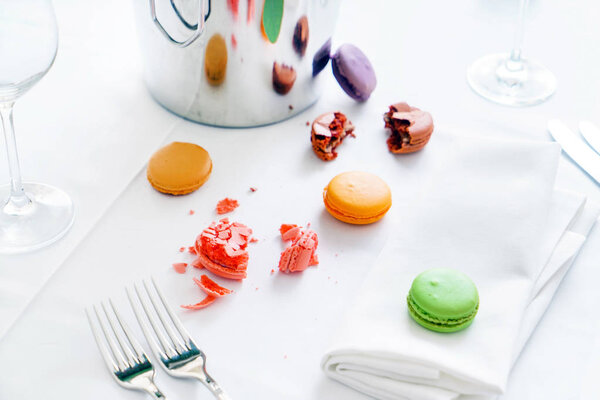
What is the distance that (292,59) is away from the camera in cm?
97

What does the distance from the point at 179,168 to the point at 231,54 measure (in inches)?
6.5

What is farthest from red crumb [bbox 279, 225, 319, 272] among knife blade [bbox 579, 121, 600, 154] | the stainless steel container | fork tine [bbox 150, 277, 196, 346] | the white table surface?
knife blade [bbox 579, 121, 600, 154]

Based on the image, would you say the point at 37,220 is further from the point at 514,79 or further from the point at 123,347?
the point at 514,79

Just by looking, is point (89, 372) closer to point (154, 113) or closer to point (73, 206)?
point (73, 206)

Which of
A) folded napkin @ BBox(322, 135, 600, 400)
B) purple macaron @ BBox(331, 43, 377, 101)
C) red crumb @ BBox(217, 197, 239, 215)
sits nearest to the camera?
folded napkin @ BBox(322, 135, 600, 400)

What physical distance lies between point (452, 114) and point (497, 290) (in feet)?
1.29

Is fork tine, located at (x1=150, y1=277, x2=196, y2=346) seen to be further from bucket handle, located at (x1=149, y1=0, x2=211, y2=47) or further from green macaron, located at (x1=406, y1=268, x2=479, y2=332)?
bucket handle, located at (x1=149, y1=0, x2=211, y2=47)

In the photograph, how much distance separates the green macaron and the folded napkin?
0.04 feet

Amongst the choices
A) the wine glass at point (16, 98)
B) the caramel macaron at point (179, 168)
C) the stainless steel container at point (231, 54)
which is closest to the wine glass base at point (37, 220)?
the wine glass at point (16, 98)

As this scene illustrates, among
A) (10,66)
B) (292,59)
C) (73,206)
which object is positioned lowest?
(73,206)

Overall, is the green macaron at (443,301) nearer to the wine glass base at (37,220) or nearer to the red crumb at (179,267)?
the red crumb at (179,267)

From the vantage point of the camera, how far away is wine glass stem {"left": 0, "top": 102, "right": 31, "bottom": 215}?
787 mm

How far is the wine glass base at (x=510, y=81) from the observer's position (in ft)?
3.49

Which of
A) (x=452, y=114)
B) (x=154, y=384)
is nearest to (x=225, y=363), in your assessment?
(x=154, y=384)
